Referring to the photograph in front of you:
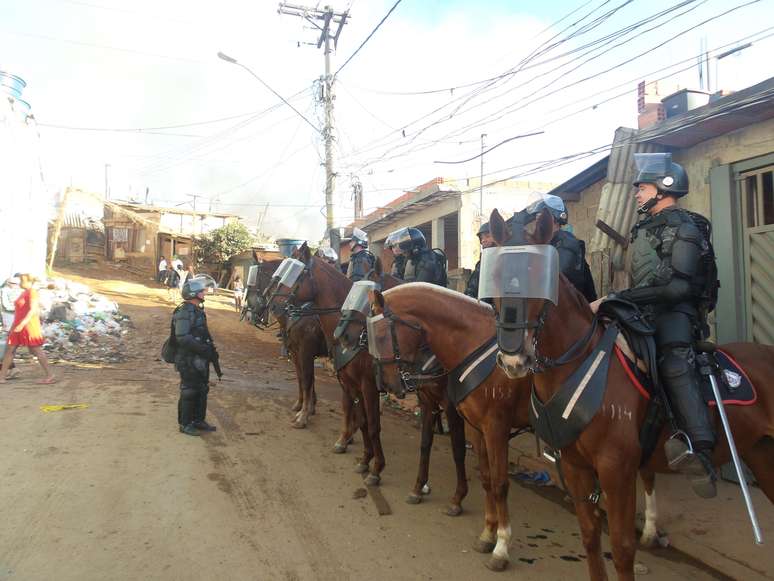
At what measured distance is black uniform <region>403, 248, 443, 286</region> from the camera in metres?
6.07

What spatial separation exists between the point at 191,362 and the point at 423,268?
3.45m

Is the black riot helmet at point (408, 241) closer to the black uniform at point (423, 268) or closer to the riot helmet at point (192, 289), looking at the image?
the black uniform at point (423, 268)

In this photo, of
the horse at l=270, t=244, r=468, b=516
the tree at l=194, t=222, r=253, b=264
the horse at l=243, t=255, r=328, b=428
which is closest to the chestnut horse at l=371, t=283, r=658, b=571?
the horse at l=270, t=244, r=468, b=516

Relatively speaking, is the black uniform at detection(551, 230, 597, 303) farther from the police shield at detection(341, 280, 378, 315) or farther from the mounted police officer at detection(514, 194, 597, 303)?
the police shield at detection(341, 280, 378, 315)

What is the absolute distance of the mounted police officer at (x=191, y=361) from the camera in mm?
6698

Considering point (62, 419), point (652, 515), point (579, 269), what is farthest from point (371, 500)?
point (62, 419)

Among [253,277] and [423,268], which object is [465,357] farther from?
[253,277]

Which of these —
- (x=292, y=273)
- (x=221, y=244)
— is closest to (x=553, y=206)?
(x=292, y=273)

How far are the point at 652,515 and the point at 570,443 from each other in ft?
7.06

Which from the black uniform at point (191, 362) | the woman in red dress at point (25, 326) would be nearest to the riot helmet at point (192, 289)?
the black uniform at point (191, 362)

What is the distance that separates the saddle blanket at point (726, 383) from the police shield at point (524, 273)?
0.71 m

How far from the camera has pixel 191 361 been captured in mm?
6789

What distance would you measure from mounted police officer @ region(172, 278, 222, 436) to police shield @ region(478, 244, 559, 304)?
5293 mm

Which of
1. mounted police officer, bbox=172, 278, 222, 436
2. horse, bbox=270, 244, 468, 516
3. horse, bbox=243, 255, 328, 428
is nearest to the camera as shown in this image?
horse, bbox=270, 244, 468, 516
